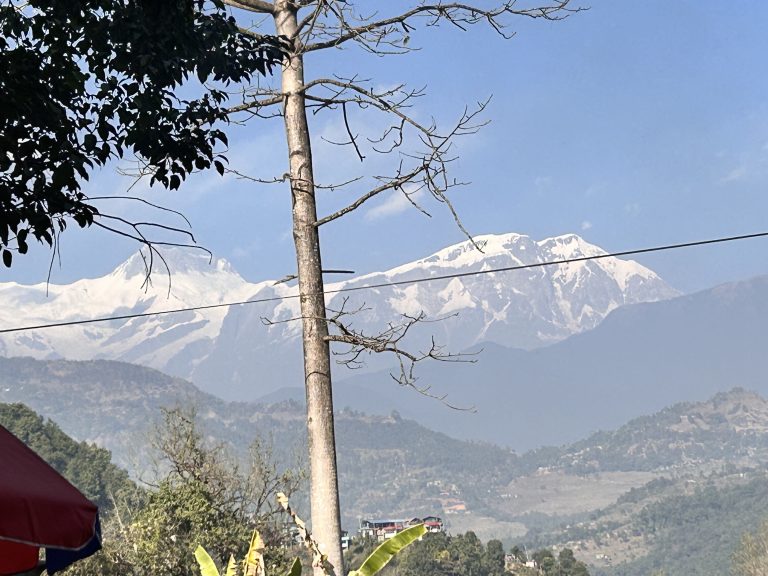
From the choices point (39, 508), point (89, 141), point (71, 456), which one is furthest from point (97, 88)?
point (71, 456)

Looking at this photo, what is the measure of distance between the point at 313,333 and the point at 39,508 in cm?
385

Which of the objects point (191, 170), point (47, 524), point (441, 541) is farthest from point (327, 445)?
point (441, 541)

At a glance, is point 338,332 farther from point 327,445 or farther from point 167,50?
point 167,50

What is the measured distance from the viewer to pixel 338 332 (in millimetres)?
9203

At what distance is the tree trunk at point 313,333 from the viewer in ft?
27.5

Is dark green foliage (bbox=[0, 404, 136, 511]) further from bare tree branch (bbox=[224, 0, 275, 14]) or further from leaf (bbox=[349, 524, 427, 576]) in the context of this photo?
leaf (bbox=[349, 524, 427, 576])

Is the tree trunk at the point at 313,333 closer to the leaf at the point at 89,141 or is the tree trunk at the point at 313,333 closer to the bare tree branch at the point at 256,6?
the bare tree branch at the point at 256,6

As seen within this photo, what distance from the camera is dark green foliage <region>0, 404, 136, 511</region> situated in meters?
111

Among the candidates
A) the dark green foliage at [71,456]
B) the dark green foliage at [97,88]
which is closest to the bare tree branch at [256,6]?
the dark green foliage at [97,88]

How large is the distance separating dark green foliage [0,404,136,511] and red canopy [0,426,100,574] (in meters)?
107

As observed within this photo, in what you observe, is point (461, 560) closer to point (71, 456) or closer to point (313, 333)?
point (71, 456)

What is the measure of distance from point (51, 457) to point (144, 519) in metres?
89.0

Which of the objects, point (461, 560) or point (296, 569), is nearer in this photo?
point (296, 569)

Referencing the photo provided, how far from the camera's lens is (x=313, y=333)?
28.4ft
